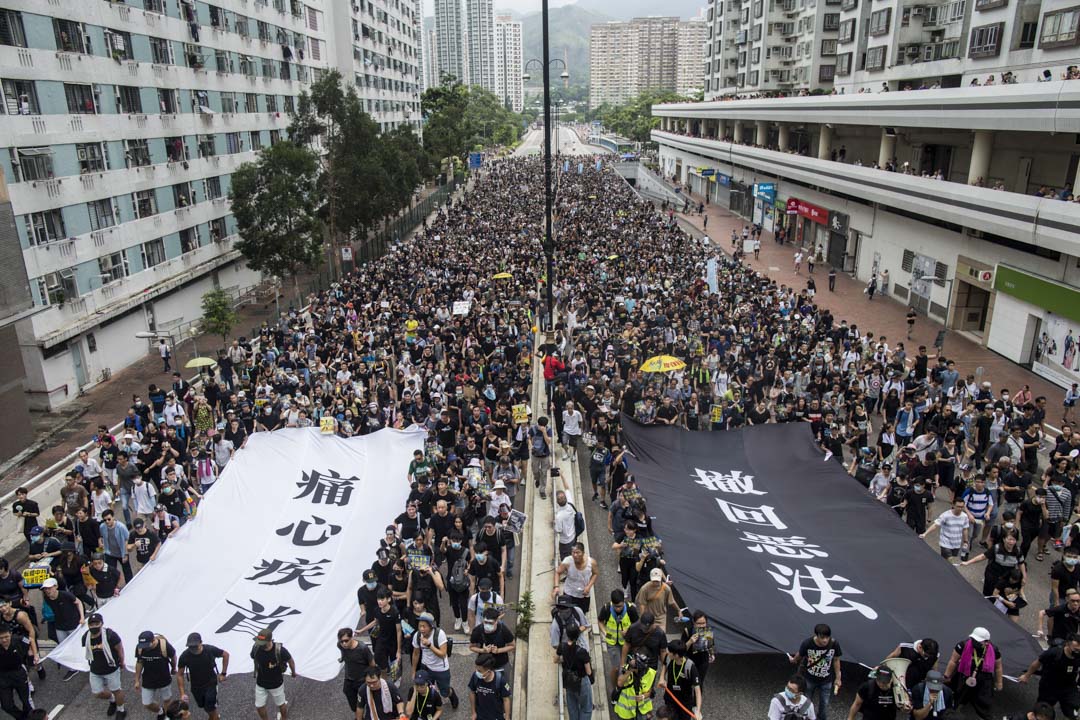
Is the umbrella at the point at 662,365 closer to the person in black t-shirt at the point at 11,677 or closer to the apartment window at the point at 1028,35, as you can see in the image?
the person in black t-shirt at the point at 11,677

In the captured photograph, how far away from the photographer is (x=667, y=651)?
8336mm

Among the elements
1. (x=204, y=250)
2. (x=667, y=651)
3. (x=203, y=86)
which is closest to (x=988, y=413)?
(x=667, y=651)

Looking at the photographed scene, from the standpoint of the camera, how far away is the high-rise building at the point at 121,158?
2319 cm

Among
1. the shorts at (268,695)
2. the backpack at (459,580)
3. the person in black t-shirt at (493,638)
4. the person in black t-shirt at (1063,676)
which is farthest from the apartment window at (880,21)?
the shorts at (268,695)

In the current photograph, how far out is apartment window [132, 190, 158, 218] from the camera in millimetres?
29250

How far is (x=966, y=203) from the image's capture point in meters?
25.1

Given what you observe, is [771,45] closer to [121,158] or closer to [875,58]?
[875,58]

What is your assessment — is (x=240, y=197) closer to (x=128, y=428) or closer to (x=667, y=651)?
(x=128, y=428)

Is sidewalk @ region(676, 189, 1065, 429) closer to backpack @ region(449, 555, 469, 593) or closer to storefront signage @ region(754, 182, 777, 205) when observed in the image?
storefront signage @ region(754, 182, 777, 205)

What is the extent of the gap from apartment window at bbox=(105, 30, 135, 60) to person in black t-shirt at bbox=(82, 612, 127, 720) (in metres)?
26.0

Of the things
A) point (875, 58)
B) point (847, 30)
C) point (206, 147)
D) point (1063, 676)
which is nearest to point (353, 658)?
point (1063, 676)

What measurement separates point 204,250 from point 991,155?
3292cm

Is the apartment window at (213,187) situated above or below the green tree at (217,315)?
above

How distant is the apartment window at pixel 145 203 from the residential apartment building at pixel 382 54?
81.9 ft
